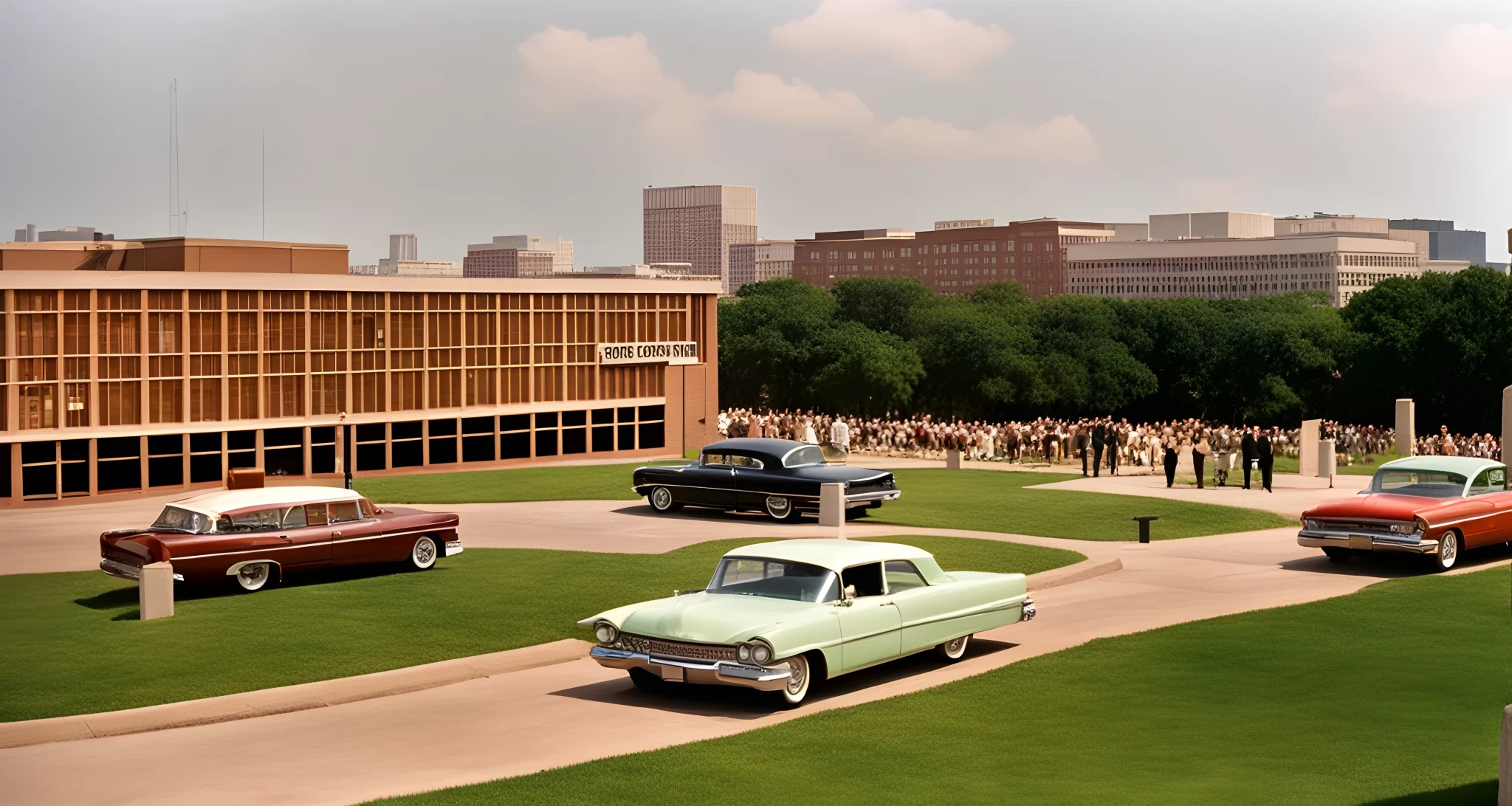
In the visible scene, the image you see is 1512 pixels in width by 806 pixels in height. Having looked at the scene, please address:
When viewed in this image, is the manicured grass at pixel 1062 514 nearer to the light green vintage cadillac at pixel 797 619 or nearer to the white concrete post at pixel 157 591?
the light green vintage cadillac at pixel 797 619

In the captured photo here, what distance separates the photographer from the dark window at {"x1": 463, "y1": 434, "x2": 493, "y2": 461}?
56.4 metres

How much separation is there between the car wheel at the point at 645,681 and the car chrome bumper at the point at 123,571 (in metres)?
7.45

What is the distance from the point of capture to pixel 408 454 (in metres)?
54.7

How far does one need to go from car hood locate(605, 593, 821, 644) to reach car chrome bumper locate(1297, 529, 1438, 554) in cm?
1209

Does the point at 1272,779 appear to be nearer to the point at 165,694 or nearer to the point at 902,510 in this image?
the point at 165,694

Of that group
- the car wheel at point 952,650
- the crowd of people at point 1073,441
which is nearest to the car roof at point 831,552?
the car wheel at point 952,650

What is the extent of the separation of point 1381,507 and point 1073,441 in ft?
100

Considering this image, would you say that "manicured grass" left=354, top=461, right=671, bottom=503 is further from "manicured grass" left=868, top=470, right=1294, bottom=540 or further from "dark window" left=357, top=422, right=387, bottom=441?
"dark window" left=357, top=422, right=387, bottom=441

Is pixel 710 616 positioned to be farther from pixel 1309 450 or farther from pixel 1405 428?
pixel 1405 428

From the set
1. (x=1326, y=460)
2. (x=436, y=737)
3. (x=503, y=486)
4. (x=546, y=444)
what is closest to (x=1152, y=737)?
(x=436, y=737)

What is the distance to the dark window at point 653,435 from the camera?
62.7 m

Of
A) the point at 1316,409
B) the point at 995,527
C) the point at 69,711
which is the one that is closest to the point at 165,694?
the point at 69,711

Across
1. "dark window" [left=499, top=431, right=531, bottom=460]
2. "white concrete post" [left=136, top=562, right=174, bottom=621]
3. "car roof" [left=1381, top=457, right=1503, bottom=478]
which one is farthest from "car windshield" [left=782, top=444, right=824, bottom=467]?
"dark window" [left=499, top=431, right=531, bottom=460]

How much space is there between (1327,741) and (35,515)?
31.0 m
